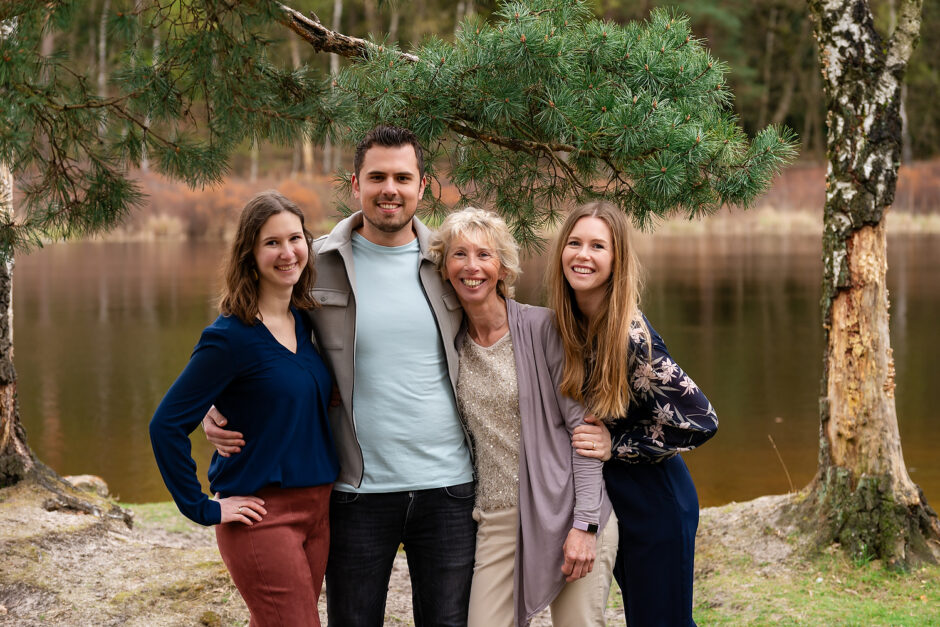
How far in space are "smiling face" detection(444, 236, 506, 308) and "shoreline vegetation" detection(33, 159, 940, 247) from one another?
19609 mm

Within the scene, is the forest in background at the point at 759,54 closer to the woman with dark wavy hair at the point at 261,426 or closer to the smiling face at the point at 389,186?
the smiling face at the point at 389,186

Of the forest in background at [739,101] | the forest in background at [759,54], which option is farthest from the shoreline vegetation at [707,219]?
the forest in background at [759,54]

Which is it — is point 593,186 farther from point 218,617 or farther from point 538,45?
point 218,617

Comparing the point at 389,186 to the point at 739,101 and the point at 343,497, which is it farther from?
the point at 739,101

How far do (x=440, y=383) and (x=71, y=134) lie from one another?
5.50 ft

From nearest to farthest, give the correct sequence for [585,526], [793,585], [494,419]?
[585,526] → [494,419] → [793,585]

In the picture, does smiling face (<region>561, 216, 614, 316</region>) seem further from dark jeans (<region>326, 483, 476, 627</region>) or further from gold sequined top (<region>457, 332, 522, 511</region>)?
dark jeans (<region>326, 483, 476, 627</region>)

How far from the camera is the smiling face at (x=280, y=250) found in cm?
235

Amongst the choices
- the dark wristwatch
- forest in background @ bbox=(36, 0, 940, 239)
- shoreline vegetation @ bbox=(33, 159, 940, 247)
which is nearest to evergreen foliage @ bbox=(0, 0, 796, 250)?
the dark wristwatch

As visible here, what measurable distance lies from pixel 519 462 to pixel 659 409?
382 mm

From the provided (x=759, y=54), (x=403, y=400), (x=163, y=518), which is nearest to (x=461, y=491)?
(x=403, y=400)

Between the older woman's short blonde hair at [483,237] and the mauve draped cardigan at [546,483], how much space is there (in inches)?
8.3

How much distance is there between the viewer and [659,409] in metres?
2.46

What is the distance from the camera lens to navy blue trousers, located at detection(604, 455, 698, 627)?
253 centimetres
